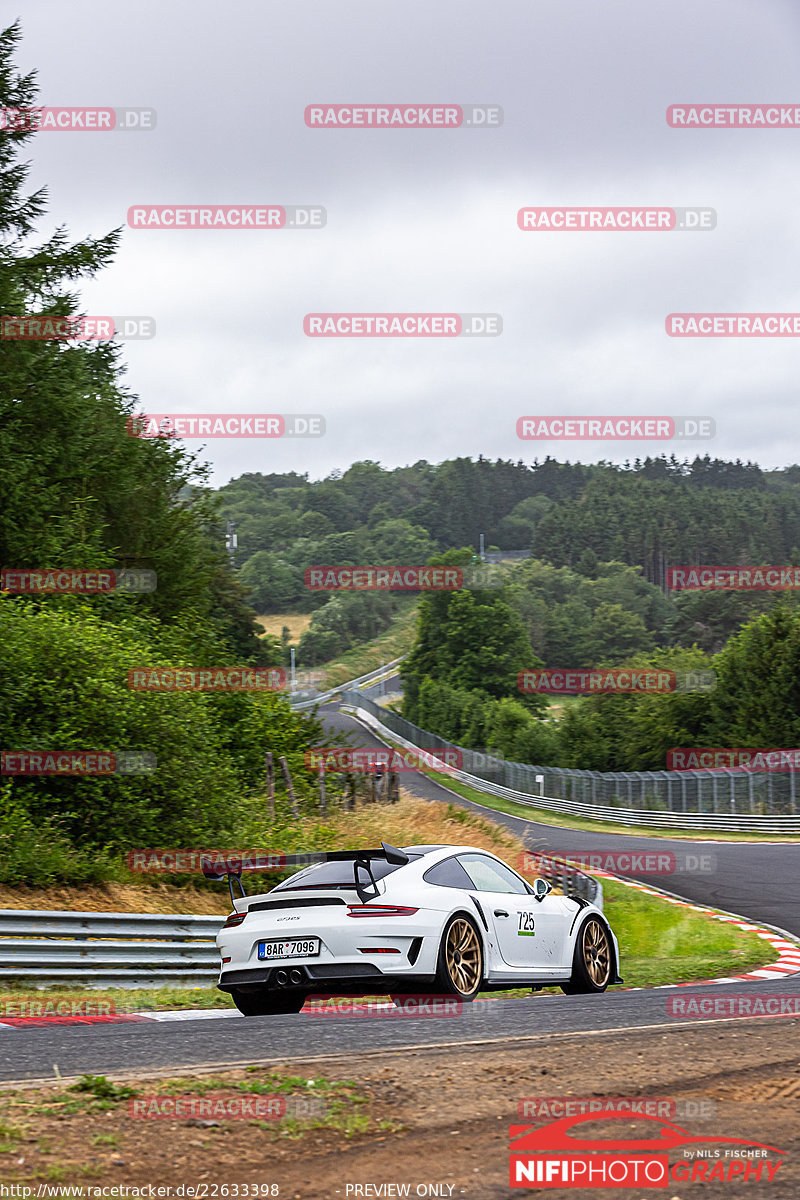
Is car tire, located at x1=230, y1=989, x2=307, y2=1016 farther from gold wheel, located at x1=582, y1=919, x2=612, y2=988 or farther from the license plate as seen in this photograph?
gold wheel, located at x1=582, y1=919, x2=612, y2=988

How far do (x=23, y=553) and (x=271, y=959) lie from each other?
14859 millimetres

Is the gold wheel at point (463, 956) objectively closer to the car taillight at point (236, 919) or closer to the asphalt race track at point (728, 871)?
the car taillight at point (236, 919)

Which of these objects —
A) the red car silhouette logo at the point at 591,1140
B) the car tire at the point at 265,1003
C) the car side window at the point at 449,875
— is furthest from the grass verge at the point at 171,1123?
the car tire at the point at 265,1003

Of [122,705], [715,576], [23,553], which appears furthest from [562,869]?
[715,576]

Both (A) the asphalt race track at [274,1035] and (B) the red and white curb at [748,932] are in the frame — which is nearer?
(A) the asphalt race track at [274,1035]

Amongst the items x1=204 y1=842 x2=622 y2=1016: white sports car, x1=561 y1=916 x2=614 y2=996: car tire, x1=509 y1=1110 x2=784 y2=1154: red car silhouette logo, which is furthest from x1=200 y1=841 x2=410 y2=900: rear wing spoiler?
x1=509 y1=1110 x2=784 y2=1154: red car silhouette logo

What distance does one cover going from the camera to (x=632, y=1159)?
433cm

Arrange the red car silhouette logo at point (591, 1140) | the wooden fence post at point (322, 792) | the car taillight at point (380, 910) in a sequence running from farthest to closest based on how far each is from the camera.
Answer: the wooden fence post at point (322, 792) < the car taillight at point (380, 910) < the red car silhouette logo at point (591, 1140)

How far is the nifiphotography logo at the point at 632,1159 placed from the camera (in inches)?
163

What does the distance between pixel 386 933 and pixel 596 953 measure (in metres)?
3.03

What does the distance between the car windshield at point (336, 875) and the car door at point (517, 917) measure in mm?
696

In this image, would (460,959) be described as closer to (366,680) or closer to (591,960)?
(591,960)

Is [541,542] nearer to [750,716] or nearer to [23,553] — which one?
[750,716]

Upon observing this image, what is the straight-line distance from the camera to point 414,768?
239ft
